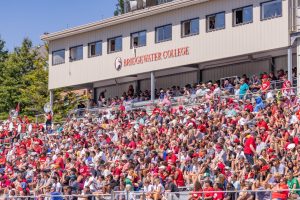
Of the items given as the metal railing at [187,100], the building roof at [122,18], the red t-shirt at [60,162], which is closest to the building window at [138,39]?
the building roof at [122,18]

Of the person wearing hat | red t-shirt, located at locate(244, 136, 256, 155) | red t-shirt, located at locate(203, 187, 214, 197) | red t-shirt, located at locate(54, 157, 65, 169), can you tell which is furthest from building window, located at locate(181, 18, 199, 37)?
red t-shirt, located at locate(203, 187, 214, 197)

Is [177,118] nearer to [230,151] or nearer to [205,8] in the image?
[230,151]

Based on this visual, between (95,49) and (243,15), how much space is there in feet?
37.4

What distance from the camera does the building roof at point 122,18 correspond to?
44.6 metres

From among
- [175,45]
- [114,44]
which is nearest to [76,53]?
[114,44]

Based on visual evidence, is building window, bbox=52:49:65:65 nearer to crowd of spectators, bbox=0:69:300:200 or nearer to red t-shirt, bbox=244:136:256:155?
crowd of spectators, bbox=0:69:300:200

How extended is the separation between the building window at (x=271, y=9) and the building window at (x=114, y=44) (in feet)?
34.4

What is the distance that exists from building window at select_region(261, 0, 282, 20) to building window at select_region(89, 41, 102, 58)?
12.2 meters

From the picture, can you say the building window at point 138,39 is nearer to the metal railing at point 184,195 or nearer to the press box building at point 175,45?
the press box building at point 175,45

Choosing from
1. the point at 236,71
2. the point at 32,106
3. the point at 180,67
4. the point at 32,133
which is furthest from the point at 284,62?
the point at 32,106

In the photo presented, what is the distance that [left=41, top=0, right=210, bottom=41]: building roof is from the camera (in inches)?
1757

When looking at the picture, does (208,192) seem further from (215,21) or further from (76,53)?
(76,53)

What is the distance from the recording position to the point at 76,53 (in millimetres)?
51031

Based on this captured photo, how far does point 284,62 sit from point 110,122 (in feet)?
28.5
